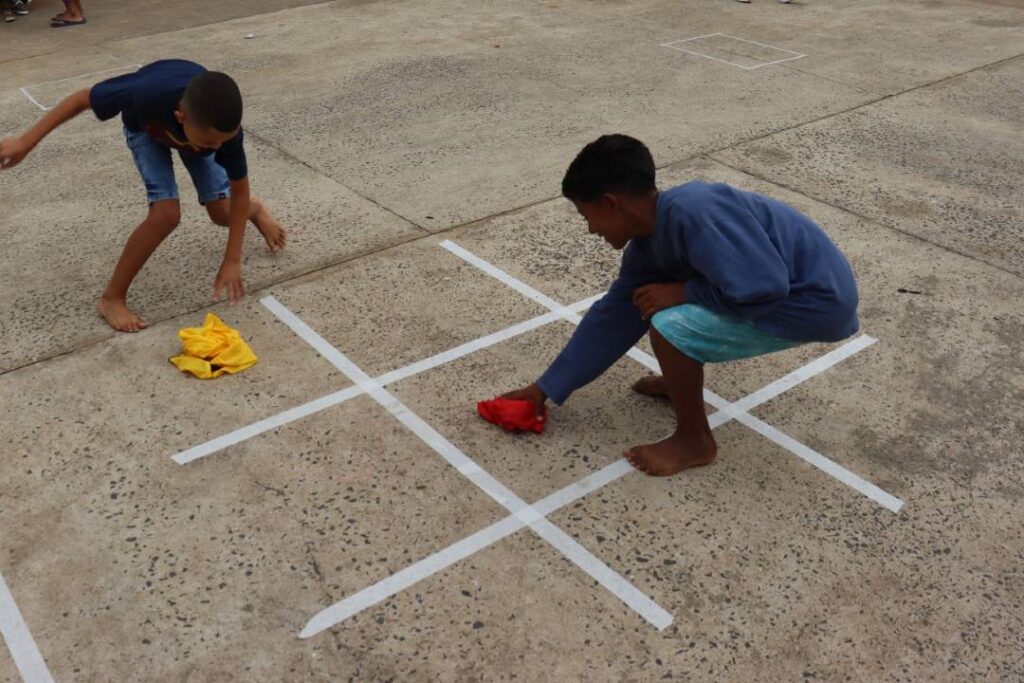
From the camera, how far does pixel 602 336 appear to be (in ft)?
9.99

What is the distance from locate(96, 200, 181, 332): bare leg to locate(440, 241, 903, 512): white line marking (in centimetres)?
139

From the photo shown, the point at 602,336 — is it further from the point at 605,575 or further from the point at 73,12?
the point at 73,12

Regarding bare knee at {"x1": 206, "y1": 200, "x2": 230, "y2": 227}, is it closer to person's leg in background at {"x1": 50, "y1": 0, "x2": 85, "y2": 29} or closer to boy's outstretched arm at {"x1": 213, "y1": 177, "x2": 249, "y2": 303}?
boy's outstretched arm at {"x1": 213, "y1": 177, "x2": 249, "y2": 303}

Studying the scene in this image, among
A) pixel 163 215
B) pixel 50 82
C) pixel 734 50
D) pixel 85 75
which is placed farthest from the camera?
pixel 734 50

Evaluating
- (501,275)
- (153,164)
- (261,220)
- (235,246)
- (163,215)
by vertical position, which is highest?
(153,164)

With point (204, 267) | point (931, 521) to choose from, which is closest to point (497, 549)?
point (931, 521)

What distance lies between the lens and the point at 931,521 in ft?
9.29

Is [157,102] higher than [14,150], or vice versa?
[157,102]

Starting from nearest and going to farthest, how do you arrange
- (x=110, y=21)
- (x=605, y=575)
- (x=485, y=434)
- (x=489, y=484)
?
(x=605, y=575)
(x=489, y=484)
(x=485, y=434)
(x=110, y=21)

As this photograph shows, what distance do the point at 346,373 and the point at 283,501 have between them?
0.74 metres

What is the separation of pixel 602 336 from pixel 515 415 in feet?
1.32

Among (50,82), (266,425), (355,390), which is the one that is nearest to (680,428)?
(355,390)

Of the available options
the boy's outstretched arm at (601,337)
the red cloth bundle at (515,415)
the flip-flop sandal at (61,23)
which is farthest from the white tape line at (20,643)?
the flip-flop sandal at (61,23)

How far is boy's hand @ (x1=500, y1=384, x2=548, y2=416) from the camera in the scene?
3146mm
